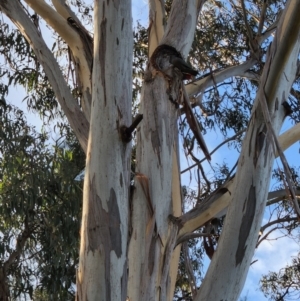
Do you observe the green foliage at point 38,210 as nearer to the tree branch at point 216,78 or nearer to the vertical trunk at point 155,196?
the tree branch at point 216,78

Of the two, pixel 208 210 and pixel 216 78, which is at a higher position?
pixel 216 78

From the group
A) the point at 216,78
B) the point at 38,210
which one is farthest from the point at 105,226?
the point at 38,210

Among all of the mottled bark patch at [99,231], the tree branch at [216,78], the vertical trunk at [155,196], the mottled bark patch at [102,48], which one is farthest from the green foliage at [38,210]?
the mottled bark patch at [99,231]

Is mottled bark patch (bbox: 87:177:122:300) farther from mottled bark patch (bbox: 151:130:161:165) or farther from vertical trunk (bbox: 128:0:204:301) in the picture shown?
mottled bark patch (bbox: 151:130:161:165)

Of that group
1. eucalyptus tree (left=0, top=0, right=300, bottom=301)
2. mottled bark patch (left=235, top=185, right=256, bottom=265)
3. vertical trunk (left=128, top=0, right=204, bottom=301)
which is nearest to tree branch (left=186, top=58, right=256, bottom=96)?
eucalyptus tree (left=0, top=0, right=300, bottom=301)

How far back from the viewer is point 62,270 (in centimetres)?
416

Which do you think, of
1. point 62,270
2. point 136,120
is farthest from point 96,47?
point 62,270

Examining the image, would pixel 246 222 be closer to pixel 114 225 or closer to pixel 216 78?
pixel 114 225

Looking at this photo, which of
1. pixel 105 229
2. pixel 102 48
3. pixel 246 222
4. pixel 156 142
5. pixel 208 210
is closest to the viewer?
pixel 105 229

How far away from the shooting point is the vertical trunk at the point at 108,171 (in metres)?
1.76

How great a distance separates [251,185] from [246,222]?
0.40ft

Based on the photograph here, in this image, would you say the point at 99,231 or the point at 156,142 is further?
the point at 156,142

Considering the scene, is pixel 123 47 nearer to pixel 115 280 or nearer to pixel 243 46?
pixel 115 280

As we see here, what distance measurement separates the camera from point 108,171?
73.4 inches
